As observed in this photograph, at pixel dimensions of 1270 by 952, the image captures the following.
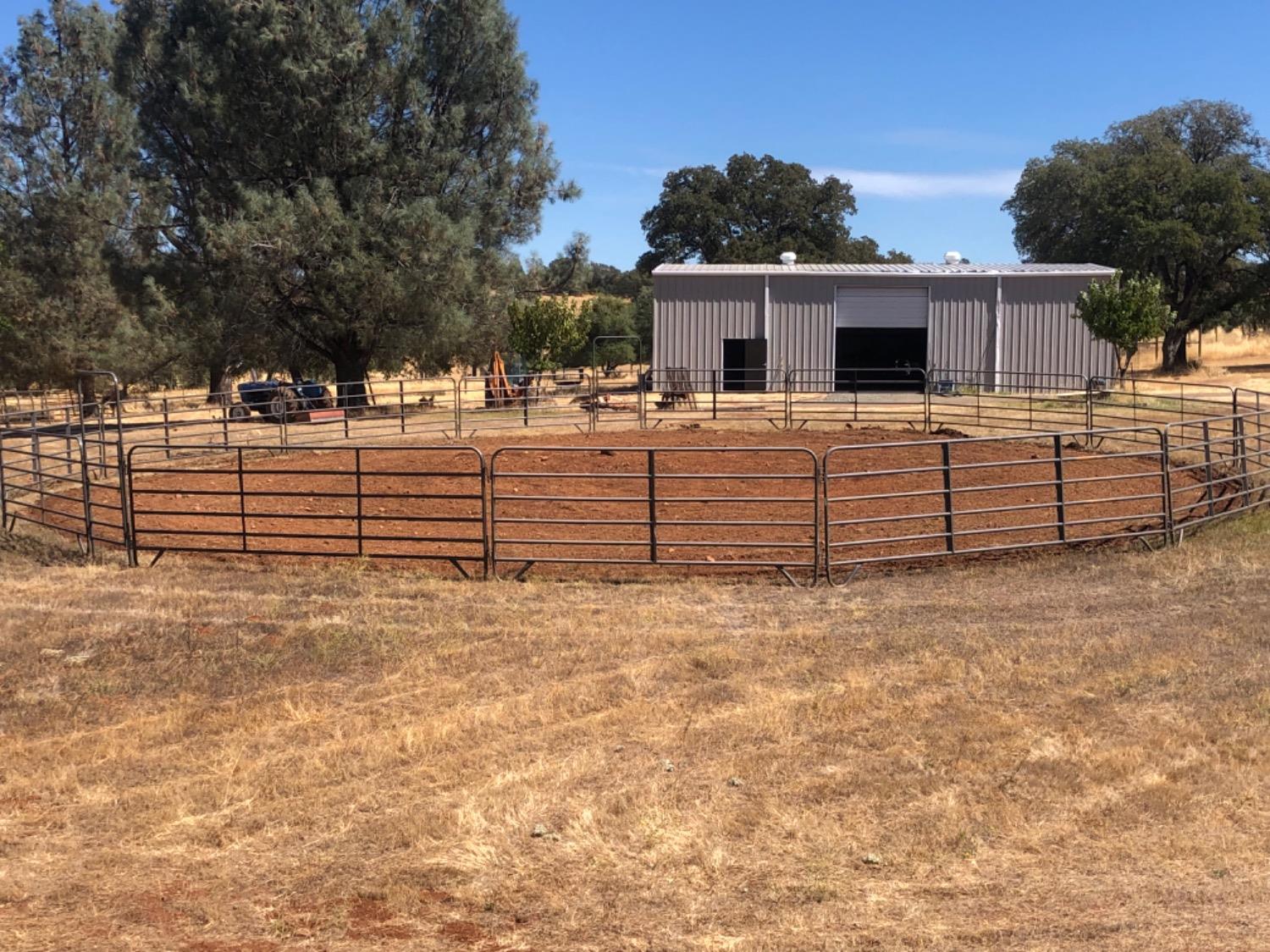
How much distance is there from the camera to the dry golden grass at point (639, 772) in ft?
13.3

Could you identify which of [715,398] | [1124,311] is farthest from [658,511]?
[1124,311]

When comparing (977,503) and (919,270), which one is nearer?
(977,503)

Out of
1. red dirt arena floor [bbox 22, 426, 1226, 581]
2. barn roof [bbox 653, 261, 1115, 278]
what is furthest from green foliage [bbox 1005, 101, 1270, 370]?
red dirt arena floor [bbox 22, 426, 1226, 581]

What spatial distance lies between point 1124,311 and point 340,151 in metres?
22.0

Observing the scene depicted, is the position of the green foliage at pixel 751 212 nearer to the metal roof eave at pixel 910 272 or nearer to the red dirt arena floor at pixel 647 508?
the metal roof eave at pixel 910 272

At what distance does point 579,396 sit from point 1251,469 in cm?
1633

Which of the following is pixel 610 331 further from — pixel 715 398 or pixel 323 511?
pixel 323 511

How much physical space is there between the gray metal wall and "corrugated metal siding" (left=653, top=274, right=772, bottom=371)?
27mm

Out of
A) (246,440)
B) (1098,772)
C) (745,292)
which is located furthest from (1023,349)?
(1098,772)

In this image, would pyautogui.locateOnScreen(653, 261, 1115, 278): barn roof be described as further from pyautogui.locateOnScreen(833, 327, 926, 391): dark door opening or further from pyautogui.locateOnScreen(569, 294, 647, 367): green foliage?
pyautogui.locateOnScreen(569, 294, 647, 367): green foliage

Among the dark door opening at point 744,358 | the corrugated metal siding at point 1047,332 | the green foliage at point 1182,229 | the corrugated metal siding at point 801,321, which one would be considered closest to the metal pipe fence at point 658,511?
the dark door opening at point 744,358

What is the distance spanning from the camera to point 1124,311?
29906mm

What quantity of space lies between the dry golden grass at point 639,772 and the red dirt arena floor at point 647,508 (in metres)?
1.26

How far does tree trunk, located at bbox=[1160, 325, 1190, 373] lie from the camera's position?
48438 millimetres
